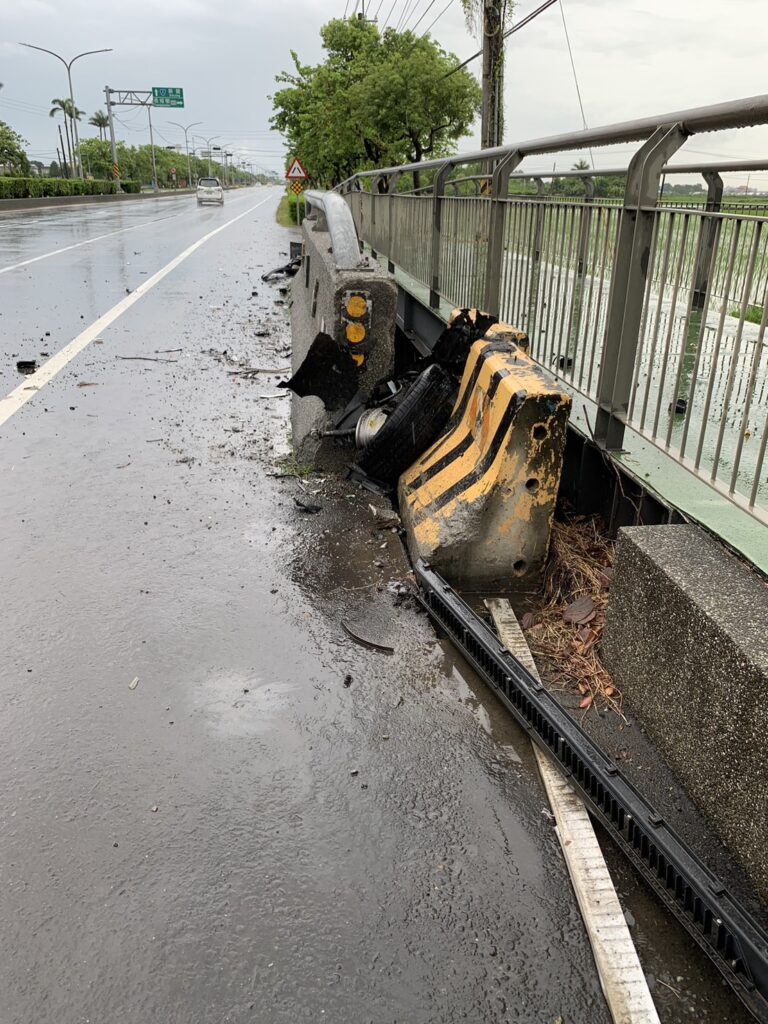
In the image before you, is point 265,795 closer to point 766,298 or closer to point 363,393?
point 766,298

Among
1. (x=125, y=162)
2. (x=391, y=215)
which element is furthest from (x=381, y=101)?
(x=125, y=162)

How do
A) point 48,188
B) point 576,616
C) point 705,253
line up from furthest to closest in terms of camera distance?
point 48,188 → point 576,616 → point 705,253

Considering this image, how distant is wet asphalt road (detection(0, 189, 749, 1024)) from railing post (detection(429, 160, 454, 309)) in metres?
2.29

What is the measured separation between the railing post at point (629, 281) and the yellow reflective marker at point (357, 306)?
87.7 inches

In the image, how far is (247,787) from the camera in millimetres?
2680

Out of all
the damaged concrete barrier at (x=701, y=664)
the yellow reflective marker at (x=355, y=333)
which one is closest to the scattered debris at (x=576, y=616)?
the damaged concrete barrier at (x=701, y=664)

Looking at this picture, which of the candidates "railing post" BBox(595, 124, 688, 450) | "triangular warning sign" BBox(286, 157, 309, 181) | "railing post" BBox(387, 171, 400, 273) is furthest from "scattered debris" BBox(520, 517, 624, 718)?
"triangular warning sign" BBox(286, 157, 309, 181)

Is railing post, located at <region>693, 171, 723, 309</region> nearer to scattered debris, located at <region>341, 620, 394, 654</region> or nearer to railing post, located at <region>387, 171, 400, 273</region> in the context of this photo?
scattered debris, located at <region>341, 620, 394, 654</region>

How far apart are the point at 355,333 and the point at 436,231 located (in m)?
1.67

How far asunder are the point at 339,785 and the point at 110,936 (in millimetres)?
825

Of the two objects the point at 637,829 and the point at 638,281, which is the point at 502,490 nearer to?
the point at 638,281

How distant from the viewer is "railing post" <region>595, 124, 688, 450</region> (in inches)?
130

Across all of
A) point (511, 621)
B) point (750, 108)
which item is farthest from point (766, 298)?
point (511, 621)

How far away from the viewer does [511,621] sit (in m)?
3.71
